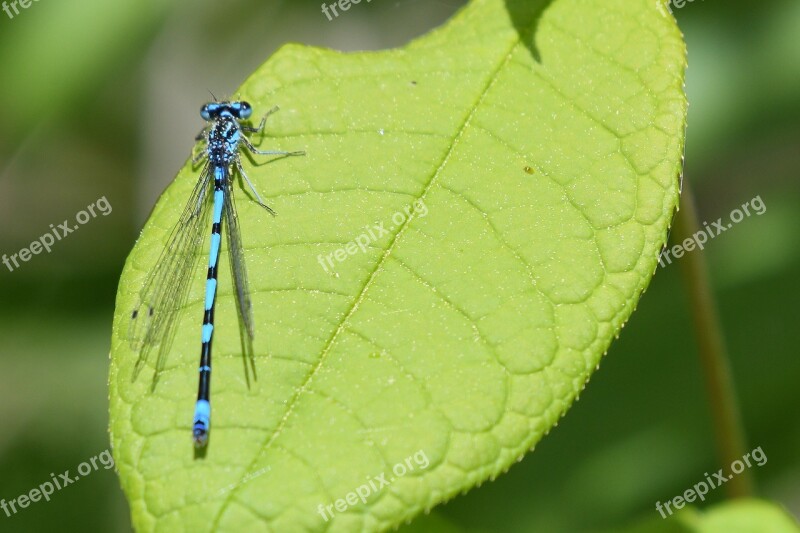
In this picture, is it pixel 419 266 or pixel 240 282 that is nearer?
pixel 419 266

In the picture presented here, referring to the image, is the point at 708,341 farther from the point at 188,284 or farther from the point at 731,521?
the point at 188,284

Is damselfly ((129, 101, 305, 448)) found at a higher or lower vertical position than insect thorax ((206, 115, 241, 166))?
lower

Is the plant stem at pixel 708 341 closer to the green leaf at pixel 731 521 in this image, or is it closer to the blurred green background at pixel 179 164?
the green leaf at pixel 731 521

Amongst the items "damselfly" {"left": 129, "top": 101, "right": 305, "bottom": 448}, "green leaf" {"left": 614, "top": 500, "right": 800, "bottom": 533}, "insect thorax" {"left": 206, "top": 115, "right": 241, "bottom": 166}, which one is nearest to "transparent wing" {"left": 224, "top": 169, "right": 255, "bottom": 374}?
"damselfly" {"left": 129, "top": 101, "right": 305, "bottom": 448}

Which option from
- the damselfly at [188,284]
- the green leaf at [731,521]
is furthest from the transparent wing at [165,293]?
the green leaf at [731,521]

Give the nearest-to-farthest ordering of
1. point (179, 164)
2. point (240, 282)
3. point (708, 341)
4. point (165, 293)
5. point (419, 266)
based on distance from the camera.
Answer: point (419, 266) → point (240, 282) → point (165, 293) → point (708, 341) → point (179, 164)

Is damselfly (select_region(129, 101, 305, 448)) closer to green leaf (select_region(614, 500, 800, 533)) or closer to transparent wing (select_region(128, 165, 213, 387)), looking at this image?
transparent wing (select_region(128, 165, 213, 387))

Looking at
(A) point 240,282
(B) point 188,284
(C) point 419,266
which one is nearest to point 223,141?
(B) point 188,284
